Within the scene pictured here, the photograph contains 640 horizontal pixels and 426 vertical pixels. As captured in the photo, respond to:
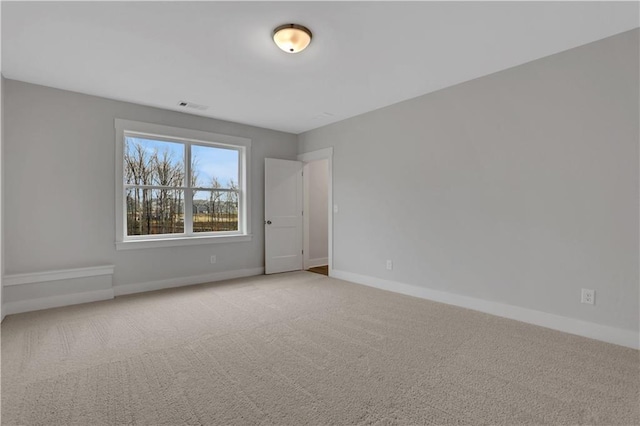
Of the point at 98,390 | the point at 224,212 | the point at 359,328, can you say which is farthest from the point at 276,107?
the point at 98,390

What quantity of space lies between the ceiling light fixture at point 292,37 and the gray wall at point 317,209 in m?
A: 3.52

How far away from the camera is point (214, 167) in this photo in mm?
5059

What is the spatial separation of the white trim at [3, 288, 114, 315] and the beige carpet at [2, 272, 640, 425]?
0.50 feet

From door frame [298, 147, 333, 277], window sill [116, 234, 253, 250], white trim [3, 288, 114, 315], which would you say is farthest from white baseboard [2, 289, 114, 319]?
door frame [298, 147, 333, 277]

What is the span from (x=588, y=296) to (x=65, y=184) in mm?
5558

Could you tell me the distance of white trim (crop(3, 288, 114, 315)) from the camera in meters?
3.38

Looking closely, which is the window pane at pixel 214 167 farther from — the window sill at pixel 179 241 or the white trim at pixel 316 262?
the white trim at pixel 316 262

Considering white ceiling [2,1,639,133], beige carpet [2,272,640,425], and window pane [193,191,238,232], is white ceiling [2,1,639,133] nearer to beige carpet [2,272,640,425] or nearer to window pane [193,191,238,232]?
window pane [193,191,238,232]

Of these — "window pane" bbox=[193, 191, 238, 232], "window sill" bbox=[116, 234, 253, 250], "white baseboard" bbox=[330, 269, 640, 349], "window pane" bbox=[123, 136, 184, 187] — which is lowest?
"white baseboard" bbox=[330, 269, 640, 349]

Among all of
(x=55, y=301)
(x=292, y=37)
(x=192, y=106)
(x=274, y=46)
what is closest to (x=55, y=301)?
(x=55, y=301)

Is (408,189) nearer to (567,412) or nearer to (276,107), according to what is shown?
(276,107)

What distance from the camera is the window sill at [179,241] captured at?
412 centimetres

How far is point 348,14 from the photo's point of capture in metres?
2.29

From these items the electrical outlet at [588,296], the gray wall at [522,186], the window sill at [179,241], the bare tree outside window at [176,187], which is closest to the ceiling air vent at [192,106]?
the bare tree outside window at [176,187]
